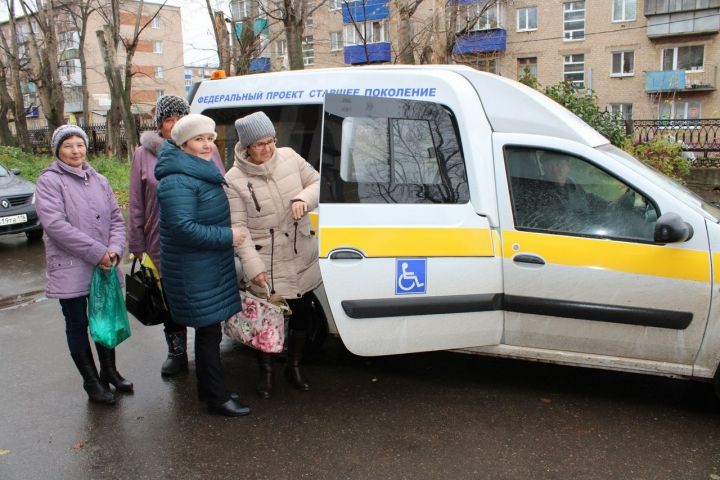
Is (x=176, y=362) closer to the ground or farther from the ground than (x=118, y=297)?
closer to the ground

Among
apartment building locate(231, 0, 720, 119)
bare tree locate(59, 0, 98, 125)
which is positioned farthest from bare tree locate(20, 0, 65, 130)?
apartment building locate(231, 0, 720, 119)

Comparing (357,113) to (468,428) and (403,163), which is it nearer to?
(403,163)

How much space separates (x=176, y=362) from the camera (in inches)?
169

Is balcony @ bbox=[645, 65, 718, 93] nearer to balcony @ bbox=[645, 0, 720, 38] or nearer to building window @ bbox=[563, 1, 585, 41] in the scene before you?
balcony @ bbox=[645, 0, 720, 38]

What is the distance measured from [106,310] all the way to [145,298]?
287 mm

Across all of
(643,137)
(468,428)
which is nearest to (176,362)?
(468,428)

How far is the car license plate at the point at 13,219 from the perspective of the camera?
9212mm

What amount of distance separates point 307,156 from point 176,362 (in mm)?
1668

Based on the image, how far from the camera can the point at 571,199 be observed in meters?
3.45

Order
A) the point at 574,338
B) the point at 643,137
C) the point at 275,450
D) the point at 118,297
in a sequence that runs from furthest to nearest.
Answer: the point at 643,137
the point at 118,297
the point at 574,338
the point at 275,450

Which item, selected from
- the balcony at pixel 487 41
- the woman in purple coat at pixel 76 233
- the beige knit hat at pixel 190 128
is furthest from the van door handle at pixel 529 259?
the balcony at pixel 487 41

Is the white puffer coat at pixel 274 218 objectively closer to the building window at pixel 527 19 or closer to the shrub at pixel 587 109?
the shrub at pixel 587 109

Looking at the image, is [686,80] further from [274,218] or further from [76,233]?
[76,233]

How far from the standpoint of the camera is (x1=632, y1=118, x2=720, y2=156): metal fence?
453 inches
